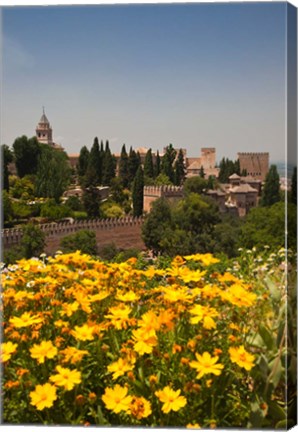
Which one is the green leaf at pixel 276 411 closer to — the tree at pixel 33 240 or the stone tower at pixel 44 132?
the tree at pixel 33 240

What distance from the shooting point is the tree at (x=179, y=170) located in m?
3.63

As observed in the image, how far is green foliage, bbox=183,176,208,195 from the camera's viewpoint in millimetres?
3654

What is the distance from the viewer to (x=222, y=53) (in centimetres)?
344

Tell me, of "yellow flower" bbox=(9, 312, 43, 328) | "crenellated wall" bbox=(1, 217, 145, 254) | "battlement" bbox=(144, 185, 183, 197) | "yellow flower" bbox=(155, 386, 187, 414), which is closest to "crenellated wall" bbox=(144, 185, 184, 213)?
"battlement" bbox=(144, 185, 183, 197)

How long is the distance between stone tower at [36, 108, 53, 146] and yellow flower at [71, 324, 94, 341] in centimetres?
116

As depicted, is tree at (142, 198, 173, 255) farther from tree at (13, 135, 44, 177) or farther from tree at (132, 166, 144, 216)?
tree at (13, 135, 44, 177)

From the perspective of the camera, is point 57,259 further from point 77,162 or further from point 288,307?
point 288,307

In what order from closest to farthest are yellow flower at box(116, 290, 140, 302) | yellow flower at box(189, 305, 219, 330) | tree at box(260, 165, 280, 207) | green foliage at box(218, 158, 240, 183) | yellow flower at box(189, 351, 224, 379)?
1. yellow flower at box(189, 351, 224, 379)
2. yellow flower at box(189, 305, 219, 330)
3. yellow flower at box(116, 290, 140, 302)
4. tree at box(260, 165, 280, 207)
5. green foliage at box(218, 158, 240, 183)

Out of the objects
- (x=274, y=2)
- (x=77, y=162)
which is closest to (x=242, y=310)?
(x=77, y=162)

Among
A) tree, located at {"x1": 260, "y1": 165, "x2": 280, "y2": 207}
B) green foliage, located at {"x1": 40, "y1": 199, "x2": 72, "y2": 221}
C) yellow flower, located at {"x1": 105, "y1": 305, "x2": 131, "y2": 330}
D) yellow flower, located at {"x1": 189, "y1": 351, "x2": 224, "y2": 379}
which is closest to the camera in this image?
yellow flower, located at {"x1": 189, "y1": 351, "x2": 224, "y2": 379}

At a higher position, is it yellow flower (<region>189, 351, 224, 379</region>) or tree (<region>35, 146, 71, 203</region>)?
tree (<region>35, 146, 71, 203</region>)

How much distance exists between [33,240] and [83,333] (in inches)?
34.3

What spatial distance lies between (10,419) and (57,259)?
35.8 inches

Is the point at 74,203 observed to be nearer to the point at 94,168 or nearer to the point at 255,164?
the point at 94,168
